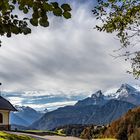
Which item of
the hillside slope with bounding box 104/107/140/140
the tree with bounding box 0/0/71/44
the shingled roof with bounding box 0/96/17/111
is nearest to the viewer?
the tree with bounding box 0/0/71/44

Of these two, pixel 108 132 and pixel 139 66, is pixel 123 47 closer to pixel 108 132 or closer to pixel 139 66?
pixel 139 66

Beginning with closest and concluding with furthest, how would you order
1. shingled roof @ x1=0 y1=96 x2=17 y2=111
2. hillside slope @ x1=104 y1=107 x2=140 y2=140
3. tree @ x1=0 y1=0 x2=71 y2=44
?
tree @ x1=0 y1=0 x2=71 y2=44
hillside slope @ x1=104 y1=107 x2=140 y2=140
shingled roof @ x1=0 y1=96 x2=17 y2=111

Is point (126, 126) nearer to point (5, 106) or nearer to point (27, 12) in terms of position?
point (5, 106)

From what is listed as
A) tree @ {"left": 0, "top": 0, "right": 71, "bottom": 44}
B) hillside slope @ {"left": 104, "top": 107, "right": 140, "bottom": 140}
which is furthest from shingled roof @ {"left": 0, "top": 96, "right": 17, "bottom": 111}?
tree @ {"left": 0, "top": 0, "right": 71, "bottom": 44}

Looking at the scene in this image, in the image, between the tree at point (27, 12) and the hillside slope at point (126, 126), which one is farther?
the hillside slope at point (126, 126)

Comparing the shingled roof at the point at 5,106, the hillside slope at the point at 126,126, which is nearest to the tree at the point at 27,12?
the hillside slope at the point at 126,126

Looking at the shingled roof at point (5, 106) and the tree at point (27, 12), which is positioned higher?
the shingled roof at point (5, 106)

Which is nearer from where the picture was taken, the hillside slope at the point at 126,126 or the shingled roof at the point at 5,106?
the hillside slope at the point at 126,126

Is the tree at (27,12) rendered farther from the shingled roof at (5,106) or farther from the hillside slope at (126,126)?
the shingled roof at (5,106)

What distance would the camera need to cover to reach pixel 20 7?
5.28 m

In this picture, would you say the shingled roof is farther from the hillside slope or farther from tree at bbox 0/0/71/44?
tree at bbox 0/0/71/44

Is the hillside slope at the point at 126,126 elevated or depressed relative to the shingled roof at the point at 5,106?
depressed

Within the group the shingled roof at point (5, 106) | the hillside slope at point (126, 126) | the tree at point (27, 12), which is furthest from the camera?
the shingled roof at point (5, 106)

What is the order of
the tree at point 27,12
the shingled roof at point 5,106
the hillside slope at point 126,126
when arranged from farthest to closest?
1. the shingled roof at point 5,106
2. the hillside slope at point 126,126
3. the tree at point 27,12
